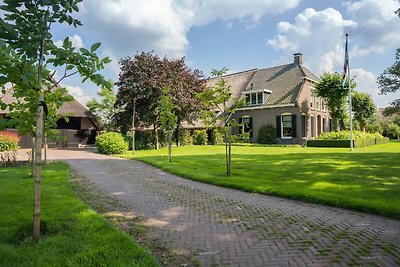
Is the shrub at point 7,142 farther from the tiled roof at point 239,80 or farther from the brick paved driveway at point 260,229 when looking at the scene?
the tiled roof at point 239,80

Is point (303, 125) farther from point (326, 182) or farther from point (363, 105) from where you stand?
point (326, 182)

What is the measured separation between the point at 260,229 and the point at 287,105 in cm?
2736

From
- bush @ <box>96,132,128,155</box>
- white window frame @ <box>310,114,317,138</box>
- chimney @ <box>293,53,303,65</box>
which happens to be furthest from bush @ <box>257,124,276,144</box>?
bush @ <box>96,132,128,155</box>

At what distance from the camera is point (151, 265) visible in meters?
3.77

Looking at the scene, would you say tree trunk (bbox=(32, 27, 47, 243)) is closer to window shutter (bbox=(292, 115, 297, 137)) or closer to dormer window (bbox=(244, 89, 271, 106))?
window shutter (bbox=(292, 115, 297, 137))

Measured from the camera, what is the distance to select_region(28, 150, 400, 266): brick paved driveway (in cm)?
416

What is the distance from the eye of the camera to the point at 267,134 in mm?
32375

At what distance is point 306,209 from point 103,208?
14.4 feet

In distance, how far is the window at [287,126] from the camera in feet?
103

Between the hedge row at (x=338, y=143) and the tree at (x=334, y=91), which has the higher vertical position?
the tree at (x=334, y=91)

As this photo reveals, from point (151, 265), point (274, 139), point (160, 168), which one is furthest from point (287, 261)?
point (274, 139)

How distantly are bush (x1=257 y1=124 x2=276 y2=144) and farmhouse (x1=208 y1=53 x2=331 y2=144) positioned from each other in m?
0.39

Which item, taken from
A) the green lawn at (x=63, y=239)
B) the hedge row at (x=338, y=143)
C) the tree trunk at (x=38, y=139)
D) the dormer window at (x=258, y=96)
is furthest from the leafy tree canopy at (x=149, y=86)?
the tree trunk at (x=38, y=139)

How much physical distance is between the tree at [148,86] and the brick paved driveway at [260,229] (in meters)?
17.0
